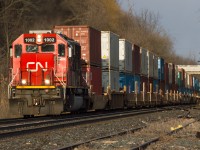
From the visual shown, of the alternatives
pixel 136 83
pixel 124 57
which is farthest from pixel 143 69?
pixel 124 57

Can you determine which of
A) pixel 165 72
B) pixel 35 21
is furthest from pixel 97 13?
pixel 165 72

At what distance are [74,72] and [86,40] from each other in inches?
133

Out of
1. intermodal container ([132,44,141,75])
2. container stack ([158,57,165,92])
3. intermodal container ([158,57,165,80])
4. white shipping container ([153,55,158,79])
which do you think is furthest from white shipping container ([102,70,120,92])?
intermodal container ([158,57,165,80])

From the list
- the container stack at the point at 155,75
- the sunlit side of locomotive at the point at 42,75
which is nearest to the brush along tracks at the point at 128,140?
the sunlit side of locomotive at the point at 42,75

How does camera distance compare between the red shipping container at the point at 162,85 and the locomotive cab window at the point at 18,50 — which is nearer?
the locomotive cab window at the point at 18,50

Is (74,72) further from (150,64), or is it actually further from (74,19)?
(74,19)

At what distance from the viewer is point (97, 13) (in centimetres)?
6556

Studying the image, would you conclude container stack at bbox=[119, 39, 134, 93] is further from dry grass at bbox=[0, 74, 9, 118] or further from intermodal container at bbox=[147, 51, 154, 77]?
dry grass at bbox=[0, 74, 9, 118]

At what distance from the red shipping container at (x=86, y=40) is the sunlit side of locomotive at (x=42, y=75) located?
296 centimetres

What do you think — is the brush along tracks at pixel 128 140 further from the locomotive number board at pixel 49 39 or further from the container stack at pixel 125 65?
the container stack at pixel 125 65

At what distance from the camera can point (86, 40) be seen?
22078mm

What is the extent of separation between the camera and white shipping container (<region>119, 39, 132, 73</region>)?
2778 centimetres

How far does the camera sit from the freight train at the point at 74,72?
17.2m

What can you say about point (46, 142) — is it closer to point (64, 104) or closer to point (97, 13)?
point (64, 104)
